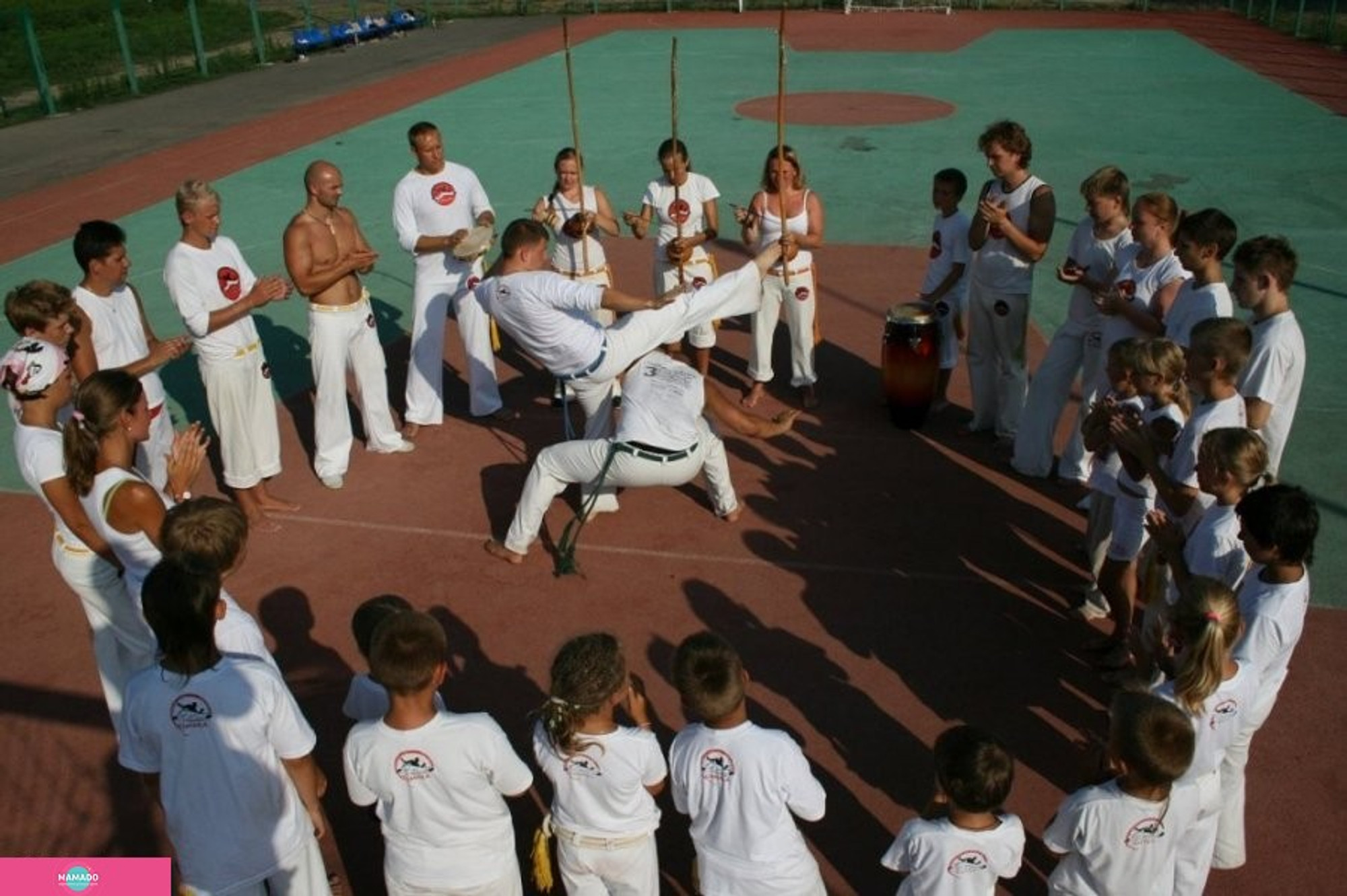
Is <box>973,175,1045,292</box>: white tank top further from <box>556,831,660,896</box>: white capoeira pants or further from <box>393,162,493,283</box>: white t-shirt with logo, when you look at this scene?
<box>556,831,660,896</box>: white capoeira pants

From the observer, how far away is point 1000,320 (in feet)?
29.5

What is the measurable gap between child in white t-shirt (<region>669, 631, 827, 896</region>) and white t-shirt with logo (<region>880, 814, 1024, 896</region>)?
0.41 m

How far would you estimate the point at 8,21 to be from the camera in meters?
37.3

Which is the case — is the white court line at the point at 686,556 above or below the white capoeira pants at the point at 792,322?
below

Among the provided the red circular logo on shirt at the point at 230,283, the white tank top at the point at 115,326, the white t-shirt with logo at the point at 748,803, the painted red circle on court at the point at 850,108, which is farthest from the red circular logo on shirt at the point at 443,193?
the painted red circle on court at the point at 850,108

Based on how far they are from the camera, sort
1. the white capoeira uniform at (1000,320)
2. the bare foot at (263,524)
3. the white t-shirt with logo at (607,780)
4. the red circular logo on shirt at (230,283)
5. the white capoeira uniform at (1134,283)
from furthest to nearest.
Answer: the white capoeira uniform at (1000,320), the bare foot at (263,524), the red circular logo on shirt at (230,283), the white capoeira uniform at (1134,283), the white t-shirt with logo at (607,780)

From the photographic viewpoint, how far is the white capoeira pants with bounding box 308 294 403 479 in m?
8.90

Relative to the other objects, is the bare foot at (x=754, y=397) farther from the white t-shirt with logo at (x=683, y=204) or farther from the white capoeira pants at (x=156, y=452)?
the white capoeira pants at (x=156, y=452)

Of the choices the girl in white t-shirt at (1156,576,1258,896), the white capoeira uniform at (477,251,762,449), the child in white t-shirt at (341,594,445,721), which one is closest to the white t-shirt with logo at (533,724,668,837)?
the child in white t-shirt at (341,594,445,721)

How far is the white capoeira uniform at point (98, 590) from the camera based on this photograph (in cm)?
550

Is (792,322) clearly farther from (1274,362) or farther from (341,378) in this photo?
(1274,362)

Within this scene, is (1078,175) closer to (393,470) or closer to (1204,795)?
(393,470)

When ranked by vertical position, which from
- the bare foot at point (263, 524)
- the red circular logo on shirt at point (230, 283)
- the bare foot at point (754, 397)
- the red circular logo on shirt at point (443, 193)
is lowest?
the bare foot at point (263, 524)

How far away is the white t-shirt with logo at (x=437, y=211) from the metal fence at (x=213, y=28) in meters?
20.5
